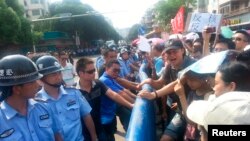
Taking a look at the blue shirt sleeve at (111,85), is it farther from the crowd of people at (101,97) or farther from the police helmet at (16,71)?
the police helmet at (16,71)

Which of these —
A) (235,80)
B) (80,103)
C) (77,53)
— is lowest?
(77,53)

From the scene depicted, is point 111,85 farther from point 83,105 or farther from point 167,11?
point 167,11

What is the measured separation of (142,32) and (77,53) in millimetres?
42482

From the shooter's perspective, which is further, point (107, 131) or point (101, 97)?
point (107, 131)

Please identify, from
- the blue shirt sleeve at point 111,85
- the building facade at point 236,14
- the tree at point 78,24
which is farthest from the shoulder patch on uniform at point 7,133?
the tree at point 78,24

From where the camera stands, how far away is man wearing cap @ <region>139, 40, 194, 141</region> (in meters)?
3.33

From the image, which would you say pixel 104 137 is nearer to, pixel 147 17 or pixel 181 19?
pixel 181 19

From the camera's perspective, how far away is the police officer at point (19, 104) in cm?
228

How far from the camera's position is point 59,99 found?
2955 millimetres

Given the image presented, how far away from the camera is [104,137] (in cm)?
374

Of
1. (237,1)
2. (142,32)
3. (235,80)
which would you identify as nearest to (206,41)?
(235,80)

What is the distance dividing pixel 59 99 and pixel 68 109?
4.8 inches

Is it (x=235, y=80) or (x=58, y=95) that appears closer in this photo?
(x=235, y=80)

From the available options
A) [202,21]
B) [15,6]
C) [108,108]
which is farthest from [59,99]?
[15,6]
